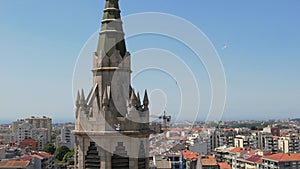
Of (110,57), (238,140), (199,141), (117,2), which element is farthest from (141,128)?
(238,140)

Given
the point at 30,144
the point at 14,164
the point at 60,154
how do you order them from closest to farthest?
the point at 14,164 → the point at 60,154 → the point at 30,144

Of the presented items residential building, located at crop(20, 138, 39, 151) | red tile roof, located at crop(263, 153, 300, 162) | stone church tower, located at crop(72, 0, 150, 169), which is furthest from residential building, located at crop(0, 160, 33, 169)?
stone church tower, located at crop(72, 0, 150, 169)

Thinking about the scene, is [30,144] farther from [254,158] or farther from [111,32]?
[111,32]

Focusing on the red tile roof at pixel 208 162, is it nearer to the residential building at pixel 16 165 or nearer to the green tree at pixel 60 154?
the residential building at pixel 16 165

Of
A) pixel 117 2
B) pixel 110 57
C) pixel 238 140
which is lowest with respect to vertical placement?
pixel 238 140

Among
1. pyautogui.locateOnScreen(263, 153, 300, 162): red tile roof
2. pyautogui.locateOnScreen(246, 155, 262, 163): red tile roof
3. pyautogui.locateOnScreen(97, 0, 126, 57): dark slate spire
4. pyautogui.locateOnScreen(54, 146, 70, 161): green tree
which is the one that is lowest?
pyautogui.locateOnScreen(54, 146, 70, 161): green tree

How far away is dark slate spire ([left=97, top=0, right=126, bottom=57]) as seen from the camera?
1001 centimetres

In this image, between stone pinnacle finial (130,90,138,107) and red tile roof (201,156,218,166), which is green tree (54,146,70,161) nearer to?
red tile roof (201,156,218,166)

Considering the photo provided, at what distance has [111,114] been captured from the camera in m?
9.62

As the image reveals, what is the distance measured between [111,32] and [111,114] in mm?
2071

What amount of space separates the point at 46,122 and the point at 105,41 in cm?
17604

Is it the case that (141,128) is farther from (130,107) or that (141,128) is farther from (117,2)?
(117,2)

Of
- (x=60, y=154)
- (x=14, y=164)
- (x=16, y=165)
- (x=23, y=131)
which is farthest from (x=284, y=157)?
(x=23, y=131)

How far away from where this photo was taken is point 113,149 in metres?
9.59
